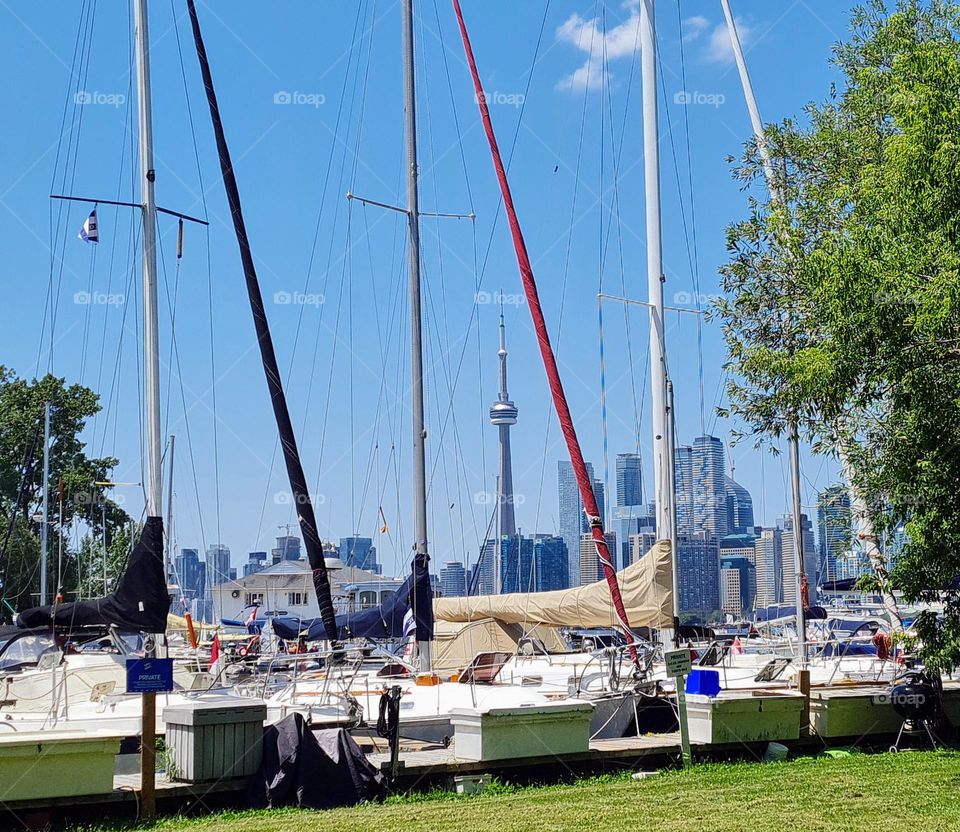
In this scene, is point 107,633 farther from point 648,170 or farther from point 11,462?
point 11,462

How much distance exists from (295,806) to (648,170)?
14.5m

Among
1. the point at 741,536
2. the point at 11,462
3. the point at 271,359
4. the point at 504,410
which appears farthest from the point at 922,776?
the point at 504,410

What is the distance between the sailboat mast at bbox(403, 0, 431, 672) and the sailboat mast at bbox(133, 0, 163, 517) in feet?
17.3

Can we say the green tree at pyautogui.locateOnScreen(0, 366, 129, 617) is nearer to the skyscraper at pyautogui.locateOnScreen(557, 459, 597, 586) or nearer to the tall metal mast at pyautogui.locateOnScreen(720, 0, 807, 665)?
the skyscraper at pyautogui.locateOnScreen(557, 459, 597, 586)

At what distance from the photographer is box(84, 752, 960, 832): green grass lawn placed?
11.8 m

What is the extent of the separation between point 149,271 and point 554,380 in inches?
280

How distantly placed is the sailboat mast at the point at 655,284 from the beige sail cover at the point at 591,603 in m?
0.34

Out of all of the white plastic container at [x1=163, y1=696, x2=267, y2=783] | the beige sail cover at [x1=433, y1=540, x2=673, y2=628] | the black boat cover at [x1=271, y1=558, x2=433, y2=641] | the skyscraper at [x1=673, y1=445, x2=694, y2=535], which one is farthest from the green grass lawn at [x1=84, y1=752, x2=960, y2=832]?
the skyscraper at [x1=673, y1=445, x2=694, y2=535]

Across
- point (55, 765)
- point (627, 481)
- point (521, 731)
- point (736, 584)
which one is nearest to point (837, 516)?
point (521, 731)

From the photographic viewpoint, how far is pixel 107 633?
75.5 feet

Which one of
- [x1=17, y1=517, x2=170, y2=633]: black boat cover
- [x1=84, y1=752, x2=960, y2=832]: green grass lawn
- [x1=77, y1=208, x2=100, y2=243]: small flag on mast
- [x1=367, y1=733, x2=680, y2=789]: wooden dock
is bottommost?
[x1=84, y1=752, x2=960, y2=832]: green grass lawn

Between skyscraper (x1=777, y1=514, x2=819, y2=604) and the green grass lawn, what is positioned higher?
skyscraper (x1=777, y1=514, x2=819, y2=604)

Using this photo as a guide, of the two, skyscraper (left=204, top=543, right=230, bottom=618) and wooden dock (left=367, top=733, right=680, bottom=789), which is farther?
skyscraper (left=204, top=543, right=230, bottom=618)

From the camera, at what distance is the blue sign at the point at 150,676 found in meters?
12.6
